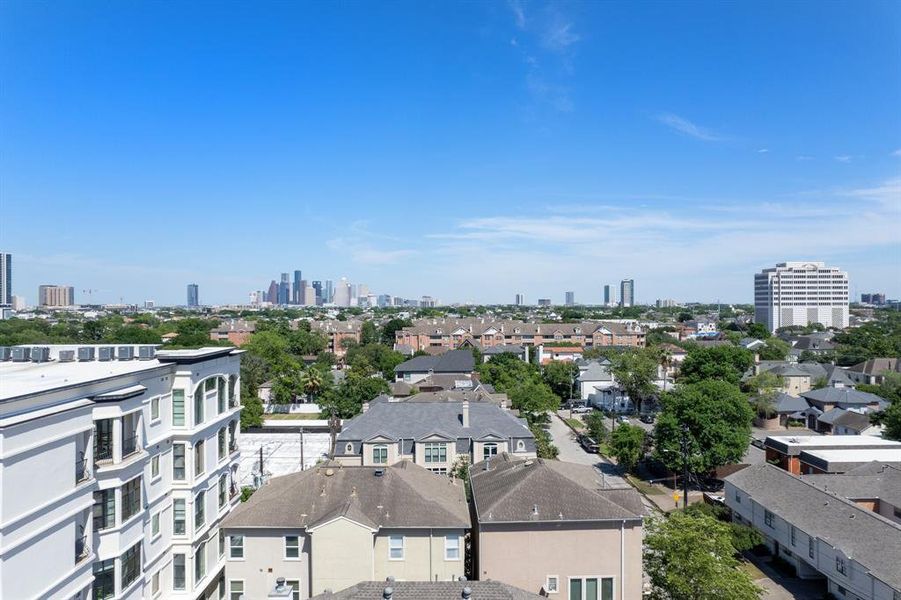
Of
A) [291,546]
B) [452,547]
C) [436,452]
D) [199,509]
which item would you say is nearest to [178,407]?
[199,509]

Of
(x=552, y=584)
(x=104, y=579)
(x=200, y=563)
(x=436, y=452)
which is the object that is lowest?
(x=552, y=584)

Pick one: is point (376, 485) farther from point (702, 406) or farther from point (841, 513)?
point (702, 406)

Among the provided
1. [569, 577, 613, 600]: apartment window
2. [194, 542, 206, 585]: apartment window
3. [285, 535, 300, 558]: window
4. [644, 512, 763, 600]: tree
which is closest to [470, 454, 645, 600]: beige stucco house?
[569, 577, 613, 600]: apartment window

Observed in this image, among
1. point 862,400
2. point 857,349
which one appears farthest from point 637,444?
point 857,349

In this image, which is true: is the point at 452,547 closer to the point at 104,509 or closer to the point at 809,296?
the point at 104,509

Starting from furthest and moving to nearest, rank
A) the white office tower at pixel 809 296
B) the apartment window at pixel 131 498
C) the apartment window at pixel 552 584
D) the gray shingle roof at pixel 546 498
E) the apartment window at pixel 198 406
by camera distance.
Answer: the white office tower at pixel 809 296 → the gray shingle roof at pixel 546 498 → the apartment window at pixel 552 584 → the apartment window at pixel 198 406 → the apartment window at pixel 131 498

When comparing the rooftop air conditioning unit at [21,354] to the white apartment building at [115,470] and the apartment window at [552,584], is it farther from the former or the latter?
the apartment window at [552,584]

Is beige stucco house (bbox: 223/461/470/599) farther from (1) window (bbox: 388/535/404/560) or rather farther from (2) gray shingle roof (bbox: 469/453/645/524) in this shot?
(2) gray shingle roof (bbox: 469/453/645/524)

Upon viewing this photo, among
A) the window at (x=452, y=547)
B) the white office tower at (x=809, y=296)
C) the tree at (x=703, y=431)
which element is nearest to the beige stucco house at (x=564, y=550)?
the window at (x=452, y=547)
